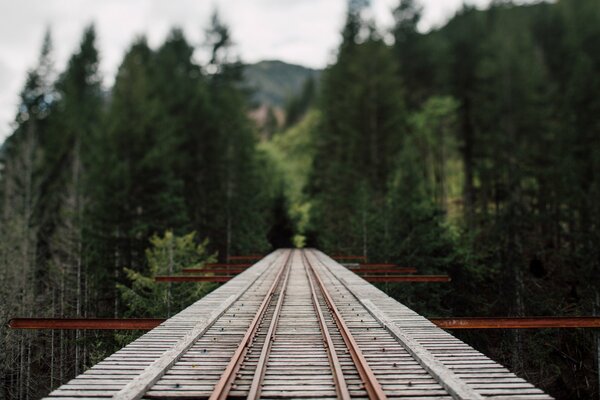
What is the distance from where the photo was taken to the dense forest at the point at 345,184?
19.9m

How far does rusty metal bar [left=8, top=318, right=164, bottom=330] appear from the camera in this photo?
865cm

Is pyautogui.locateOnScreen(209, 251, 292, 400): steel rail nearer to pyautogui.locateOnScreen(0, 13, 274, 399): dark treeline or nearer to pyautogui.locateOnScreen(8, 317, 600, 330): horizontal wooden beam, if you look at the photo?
pyautogui.locateOnScreen(8, 317, 600, 330): horizontal wooden beam

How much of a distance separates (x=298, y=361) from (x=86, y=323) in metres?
5.21

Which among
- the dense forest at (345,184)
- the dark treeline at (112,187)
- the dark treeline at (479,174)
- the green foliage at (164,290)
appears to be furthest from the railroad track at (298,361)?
the dark treeline at (479,174)

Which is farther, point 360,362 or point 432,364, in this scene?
point 360,362

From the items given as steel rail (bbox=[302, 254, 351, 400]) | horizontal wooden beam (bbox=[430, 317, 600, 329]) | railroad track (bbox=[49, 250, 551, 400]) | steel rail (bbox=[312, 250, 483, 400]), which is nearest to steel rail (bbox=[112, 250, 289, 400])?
railroad track (bbox=[49, 250, 551, 400])

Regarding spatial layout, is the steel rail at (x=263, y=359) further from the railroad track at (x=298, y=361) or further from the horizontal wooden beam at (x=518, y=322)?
the horizontal wooden beam at (x=518, y=322)

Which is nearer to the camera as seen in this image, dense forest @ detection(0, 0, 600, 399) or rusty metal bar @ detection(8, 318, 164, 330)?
rusty metal bar @ detection(8, 318, 164, 330)

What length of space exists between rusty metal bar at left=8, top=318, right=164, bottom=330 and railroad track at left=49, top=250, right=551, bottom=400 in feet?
2.21

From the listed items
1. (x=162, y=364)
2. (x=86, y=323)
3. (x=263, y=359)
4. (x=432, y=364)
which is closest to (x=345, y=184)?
(x=86, y=323)

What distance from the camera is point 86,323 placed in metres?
8.93

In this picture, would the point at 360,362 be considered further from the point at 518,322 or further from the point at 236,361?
the point at 518,322

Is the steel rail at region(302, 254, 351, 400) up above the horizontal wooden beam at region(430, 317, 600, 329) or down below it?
above

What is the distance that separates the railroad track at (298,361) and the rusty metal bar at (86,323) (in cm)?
67
